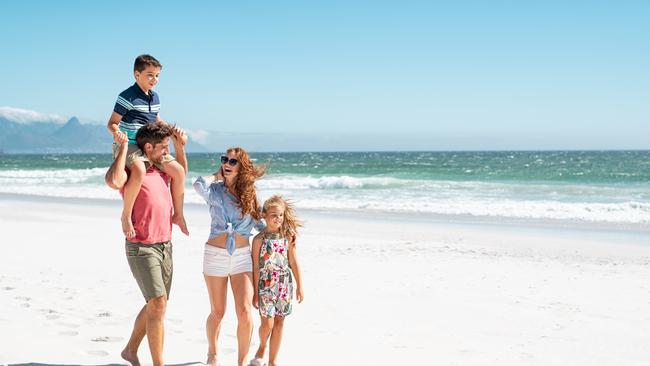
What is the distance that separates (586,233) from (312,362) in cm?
950

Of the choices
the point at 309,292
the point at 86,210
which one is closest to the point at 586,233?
the point at 309,292

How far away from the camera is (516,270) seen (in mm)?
8125

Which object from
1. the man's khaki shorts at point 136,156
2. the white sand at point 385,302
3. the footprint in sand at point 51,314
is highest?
the man's khaki shorts at point 136,156

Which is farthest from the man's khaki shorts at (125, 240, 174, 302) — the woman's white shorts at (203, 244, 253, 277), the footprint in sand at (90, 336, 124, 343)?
the footprint in sand at (90, 336, 124, 343)

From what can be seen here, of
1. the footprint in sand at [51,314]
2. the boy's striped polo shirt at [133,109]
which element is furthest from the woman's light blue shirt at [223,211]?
the footprint in sand at [51,314]

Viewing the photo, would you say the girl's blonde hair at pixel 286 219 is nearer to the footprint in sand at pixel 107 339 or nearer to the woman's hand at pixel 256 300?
the woman's hand at pixel 256 300

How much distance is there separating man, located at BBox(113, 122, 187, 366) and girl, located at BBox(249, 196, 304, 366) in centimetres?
55

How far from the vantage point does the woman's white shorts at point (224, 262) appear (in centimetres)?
395

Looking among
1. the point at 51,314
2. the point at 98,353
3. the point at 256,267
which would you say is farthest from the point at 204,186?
the point at 51,314

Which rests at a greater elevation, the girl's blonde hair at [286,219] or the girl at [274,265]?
the girl's blonde hair at [286,219]

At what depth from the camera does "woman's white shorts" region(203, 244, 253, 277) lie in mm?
3947

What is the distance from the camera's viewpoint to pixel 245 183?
397 cm

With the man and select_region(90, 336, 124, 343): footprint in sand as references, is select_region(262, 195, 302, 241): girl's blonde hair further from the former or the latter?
select_region(90, 336, 124, 343): footprint in sand

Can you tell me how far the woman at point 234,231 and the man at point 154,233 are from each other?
0.28 m
